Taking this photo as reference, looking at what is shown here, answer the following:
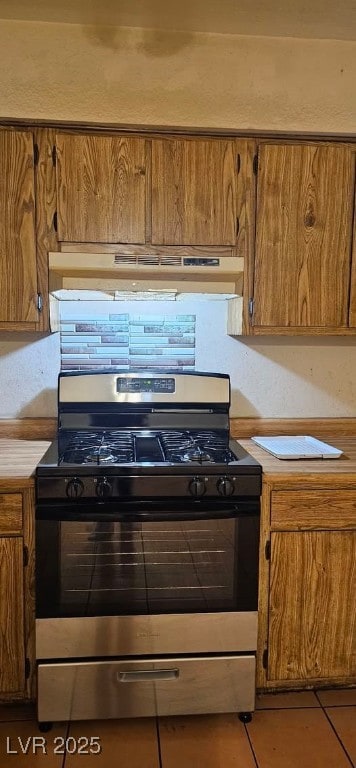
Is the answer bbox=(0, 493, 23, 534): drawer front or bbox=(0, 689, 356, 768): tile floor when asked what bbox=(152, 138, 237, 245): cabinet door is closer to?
bbox=(0, 493, 23, 534): drawer front

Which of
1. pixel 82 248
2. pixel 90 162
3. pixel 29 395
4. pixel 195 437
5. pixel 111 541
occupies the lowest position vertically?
pixel 111 541

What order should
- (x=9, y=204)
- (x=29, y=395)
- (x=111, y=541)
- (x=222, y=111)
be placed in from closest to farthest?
1. (x=111, y=541)
2. (x=9, y=204)
3. (x=222, y=111)
4. (x=29, y=395)

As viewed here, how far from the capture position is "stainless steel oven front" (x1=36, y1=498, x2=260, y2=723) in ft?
5.92

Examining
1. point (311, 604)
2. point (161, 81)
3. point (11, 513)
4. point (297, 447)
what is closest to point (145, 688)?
point (311, 604)

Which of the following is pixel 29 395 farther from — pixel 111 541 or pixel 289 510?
pixel 289 510

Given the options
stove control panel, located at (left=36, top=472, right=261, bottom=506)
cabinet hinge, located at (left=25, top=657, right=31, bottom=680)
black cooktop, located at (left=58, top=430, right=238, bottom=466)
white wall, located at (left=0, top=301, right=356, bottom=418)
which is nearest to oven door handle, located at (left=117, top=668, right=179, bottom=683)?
cabinet hinge, located at (left=25, top=657, right=31, bottom=680)

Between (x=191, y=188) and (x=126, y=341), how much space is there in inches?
28.6

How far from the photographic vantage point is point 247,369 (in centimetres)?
249

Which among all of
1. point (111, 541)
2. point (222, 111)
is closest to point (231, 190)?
point (222, 111)

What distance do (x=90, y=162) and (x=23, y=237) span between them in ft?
1.26

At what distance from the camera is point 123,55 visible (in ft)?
6.95

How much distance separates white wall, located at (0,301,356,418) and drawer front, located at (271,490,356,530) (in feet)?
2.22

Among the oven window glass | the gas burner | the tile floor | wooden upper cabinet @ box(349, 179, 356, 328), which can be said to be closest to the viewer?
the tile floor

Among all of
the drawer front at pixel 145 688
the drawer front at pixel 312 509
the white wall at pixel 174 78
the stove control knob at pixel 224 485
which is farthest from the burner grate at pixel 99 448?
the white wall at pixel 174 78
